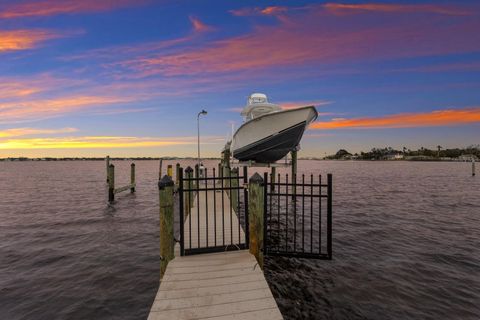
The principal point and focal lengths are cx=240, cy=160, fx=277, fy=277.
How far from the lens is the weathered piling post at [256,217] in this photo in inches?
233

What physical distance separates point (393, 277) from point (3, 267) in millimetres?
12502

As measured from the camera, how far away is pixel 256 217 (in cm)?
607

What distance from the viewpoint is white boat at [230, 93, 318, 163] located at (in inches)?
714

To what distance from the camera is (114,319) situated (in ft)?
20.3

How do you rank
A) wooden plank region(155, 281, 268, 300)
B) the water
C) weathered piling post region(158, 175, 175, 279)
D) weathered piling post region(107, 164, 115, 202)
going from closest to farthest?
wooden plank region(155, 281, 268, 300), weathered piling post region(158, 175, 175, 279), the water, weathered piling post region(107, 164, 115, 202)

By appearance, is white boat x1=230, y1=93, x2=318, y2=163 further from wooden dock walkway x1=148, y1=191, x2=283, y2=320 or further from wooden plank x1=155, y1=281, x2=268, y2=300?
wooden plank x1=155, y1=281, x2=268, y2=300

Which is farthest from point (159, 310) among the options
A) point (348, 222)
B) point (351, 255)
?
point (348, 222)

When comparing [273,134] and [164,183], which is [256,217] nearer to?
[164,183]

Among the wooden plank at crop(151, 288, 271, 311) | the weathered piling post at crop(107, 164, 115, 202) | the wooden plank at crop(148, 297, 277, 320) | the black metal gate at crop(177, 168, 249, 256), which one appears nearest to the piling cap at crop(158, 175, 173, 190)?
the black metal gate at crop(177, 168, 249, 256)

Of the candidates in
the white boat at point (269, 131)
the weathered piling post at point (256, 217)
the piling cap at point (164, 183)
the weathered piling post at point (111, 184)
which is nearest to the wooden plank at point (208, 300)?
the weathered piling post at point (256, 217)

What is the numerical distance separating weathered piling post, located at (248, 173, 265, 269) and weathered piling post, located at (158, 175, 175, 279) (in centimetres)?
171

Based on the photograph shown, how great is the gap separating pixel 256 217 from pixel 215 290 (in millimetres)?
1919

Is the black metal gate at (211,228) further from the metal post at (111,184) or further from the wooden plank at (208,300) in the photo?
the metal post at (111,184)

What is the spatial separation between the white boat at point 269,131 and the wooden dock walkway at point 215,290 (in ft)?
43.8
